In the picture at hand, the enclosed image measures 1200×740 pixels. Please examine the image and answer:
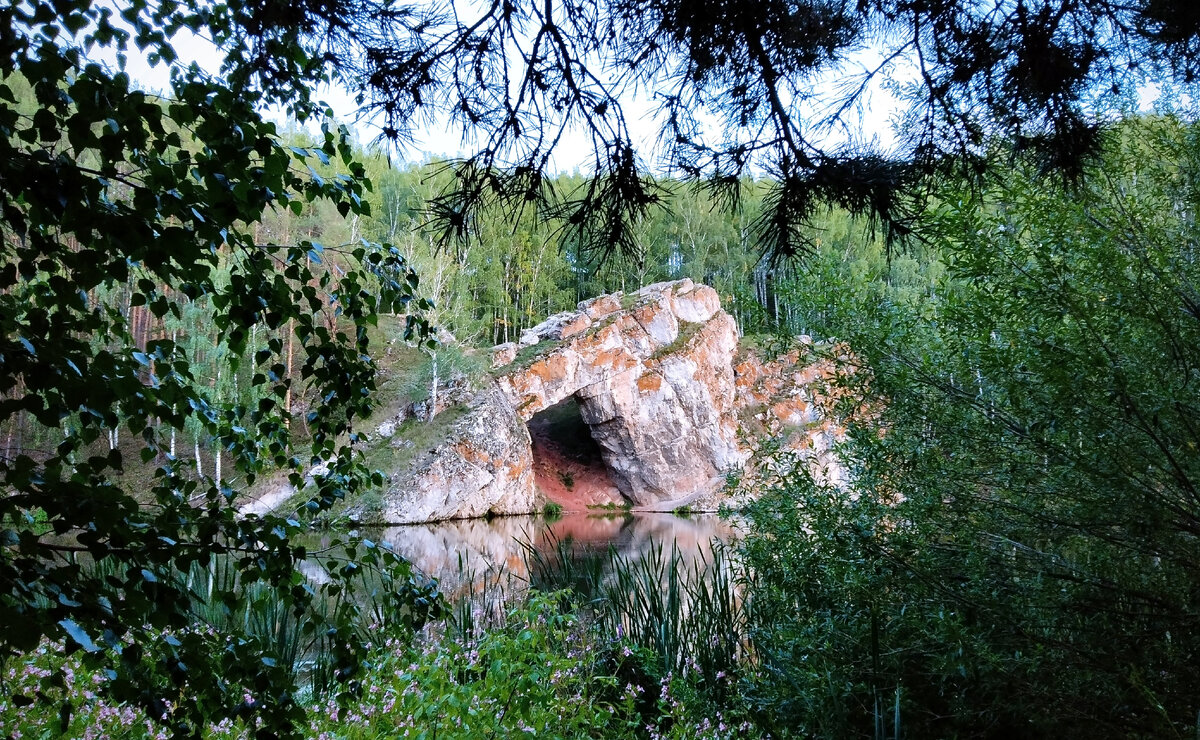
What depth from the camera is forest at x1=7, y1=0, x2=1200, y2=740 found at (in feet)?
3.09

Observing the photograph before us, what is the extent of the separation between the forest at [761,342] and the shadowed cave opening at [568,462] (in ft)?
75.5

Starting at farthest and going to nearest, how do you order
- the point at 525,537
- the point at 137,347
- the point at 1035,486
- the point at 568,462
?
the point at 568,462
the point at 525,537
the point at 1035,486
the point at 137,347

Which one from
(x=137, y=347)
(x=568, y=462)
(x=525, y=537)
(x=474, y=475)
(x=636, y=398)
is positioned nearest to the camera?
(x=137, y=347)

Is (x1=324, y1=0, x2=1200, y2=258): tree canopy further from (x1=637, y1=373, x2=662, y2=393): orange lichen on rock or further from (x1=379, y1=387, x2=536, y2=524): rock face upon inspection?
(x1=637, y1=373, x2=662, y2=393): orange lichen on rock

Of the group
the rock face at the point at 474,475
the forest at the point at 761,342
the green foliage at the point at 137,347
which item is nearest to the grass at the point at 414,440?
the rock face at the point at 474,475

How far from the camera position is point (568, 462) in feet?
93.6

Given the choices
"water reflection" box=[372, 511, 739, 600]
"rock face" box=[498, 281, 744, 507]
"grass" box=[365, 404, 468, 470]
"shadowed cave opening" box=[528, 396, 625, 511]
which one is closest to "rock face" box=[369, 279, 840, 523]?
"rock face" box=[498, 281, 744, 507]

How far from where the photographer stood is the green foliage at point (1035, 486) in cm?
198

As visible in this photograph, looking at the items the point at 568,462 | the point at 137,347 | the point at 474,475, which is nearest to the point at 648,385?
the point at 568,462

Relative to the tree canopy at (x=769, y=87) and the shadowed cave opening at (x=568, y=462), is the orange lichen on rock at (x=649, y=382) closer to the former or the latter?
the shadowed cave opening at (x=568, y=462)

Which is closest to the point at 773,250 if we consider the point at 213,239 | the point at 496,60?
the point at 496,60

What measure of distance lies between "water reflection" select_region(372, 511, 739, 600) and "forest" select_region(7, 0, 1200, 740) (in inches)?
244

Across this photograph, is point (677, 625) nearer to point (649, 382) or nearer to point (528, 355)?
point (528, 355)

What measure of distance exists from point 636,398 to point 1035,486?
22543 mm
